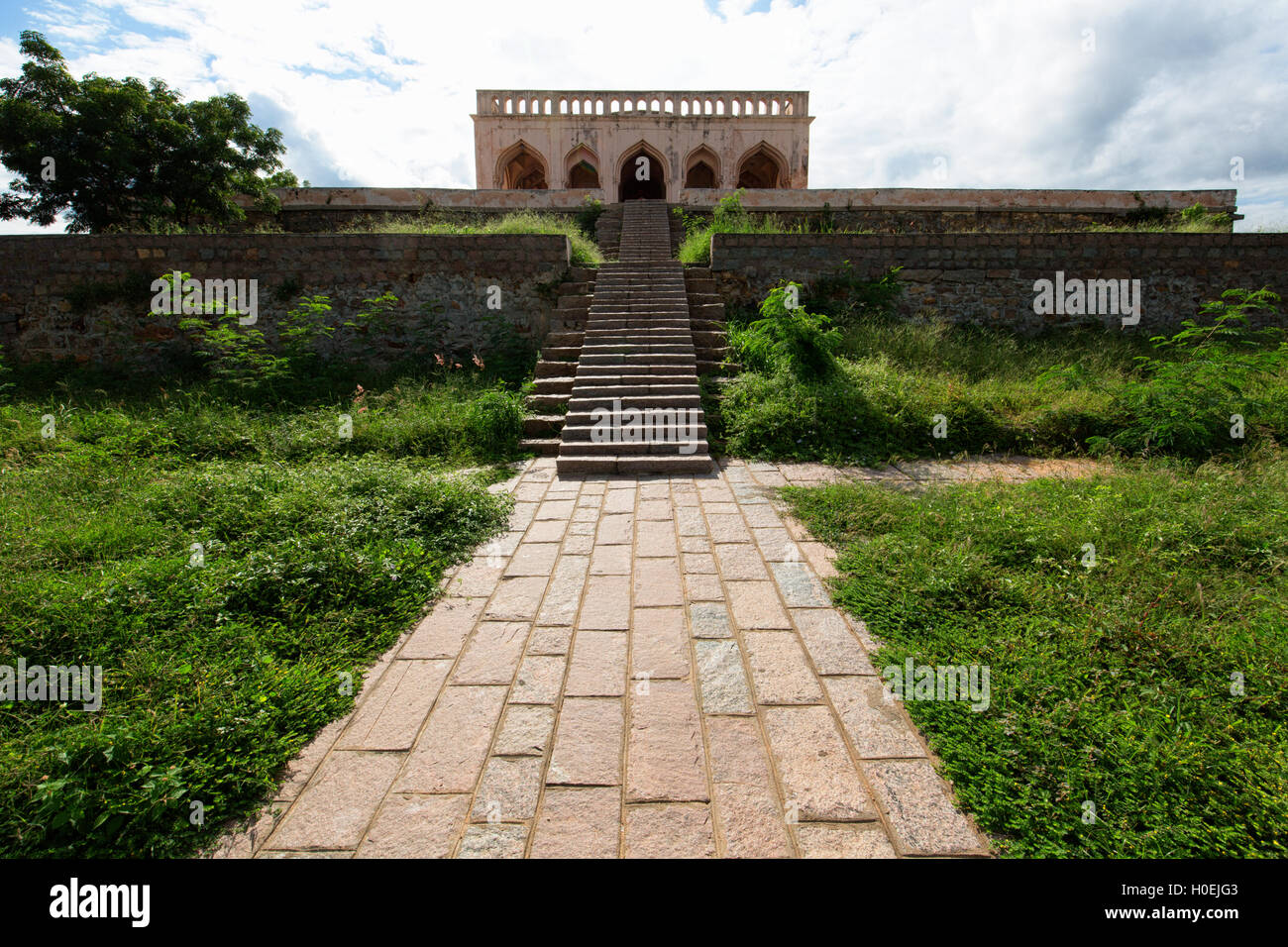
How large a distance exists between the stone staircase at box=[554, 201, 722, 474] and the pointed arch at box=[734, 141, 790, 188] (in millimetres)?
12506

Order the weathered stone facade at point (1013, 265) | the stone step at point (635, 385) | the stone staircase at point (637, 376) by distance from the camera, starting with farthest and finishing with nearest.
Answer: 1. the weathered stone facade at point (1013, 265)
2. the stone step at point (635, 385)
3. the stone staircase at point (637, 376)

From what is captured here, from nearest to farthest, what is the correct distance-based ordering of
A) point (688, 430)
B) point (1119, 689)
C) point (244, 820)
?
point (244, 820) → point (1119, 689) → point (688, 430)

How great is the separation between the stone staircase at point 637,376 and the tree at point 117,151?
964 cm

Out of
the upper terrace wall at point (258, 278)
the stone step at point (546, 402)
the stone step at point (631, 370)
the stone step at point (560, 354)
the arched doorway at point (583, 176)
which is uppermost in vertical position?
the arched doorway at point (583, 176)

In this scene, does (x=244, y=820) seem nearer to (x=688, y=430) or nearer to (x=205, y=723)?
(x=205, y=723)

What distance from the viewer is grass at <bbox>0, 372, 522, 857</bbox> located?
215cm

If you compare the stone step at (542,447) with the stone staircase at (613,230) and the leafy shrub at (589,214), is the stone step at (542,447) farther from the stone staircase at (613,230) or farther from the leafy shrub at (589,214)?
the leafy shrub at (589,214)

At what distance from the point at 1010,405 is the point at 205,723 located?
8602 mm

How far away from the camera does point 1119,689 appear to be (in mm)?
2654

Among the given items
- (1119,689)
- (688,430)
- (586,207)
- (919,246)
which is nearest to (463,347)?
(688,430)

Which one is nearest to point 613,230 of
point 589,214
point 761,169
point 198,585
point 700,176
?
point 589,214

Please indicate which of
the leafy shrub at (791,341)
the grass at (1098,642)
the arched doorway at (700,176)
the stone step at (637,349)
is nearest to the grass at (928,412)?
the leafy shrub at (791,341)

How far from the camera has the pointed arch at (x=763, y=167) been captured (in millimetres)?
21281

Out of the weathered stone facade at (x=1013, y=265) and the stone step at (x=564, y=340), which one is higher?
the weathered stone facade at (x=1013, y=265)
